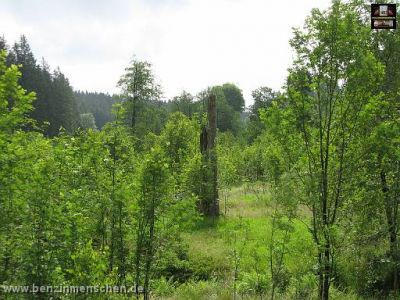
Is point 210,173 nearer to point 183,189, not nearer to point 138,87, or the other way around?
point 183,189

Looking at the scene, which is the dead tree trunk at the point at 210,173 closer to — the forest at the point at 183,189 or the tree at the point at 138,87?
the forest at the point at 183,189

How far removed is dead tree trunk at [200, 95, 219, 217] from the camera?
17500 millimetres

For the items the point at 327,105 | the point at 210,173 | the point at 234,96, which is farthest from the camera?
the point at 234,96

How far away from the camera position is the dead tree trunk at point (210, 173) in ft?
57.4

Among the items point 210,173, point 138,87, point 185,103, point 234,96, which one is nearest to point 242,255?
point 210,173

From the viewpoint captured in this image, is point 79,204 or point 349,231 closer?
point 79,204

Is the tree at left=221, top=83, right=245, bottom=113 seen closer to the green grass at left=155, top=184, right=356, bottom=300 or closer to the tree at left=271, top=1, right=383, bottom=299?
the green grass at left=155, top=184, right=356, bottom=300

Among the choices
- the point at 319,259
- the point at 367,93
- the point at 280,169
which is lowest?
the point at 319,259

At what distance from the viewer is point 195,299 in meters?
8.15

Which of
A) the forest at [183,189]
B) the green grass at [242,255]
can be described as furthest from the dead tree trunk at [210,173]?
the forest at [183,189]

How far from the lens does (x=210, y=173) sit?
17406 millimetres

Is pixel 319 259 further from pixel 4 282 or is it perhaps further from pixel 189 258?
pixel 189 258

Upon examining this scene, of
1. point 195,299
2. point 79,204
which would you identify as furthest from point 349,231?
point 79,204

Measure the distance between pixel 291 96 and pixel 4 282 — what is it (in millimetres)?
5180
